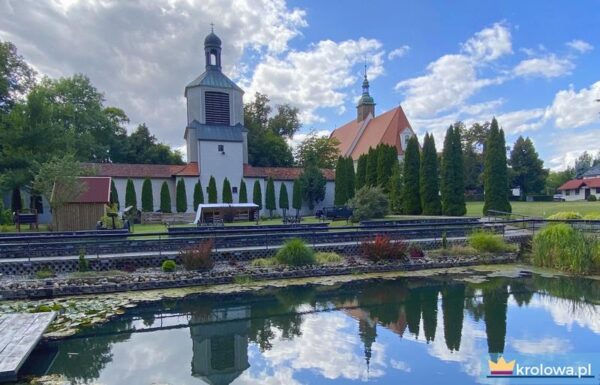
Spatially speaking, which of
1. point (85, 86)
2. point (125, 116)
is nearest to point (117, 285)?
point (85, 86)

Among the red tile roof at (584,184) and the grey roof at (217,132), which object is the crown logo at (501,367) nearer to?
the grey roof at (217,132)

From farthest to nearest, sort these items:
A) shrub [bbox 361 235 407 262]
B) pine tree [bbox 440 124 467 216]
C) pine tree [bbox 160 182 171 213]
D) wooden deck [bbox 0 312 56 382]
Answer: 1. pine tree [bbox 160 182 171 213]
2. pine tree [bbox 440 124 467 216]
3. shrub [bbox 361 235 407 262]
4. wooden deck [bbox 0 312 56 382]

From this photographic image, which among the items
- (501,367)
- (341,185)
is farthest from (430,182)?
(501,367)

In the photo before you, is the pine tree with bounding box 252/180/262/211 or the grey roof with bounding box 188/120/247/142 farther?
the pine tree with bounding box 252/180/262/211

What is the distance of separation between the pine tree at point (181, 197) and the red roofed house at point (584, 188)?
49119 millimetres

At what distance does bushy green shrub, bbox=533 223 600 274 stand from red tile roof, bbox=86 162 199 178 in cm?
2508

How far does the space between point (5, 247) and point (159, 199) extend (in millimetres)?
19734

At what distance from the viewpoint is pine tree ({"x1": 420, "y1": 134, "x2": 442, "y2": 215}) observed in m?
26.0

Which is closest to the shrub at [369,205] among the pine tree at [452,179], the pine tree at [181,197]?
the pine tree at [452,179]

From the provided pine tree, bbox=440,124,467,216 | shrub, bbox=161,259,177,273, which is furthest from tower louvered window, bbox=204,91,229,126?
shrub, bbox=161,259,177,273

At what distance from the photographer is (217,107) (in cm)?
3353

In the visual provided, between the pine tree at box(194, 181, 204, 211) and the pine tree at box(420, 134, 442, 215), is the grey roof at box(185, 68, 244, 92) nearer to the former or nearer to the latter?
the pine tree at box(194, 181, 204, 211)

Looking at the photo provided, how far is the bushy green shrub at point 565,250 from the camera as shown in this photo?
1165cm

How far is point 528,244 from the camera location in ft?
48.0
